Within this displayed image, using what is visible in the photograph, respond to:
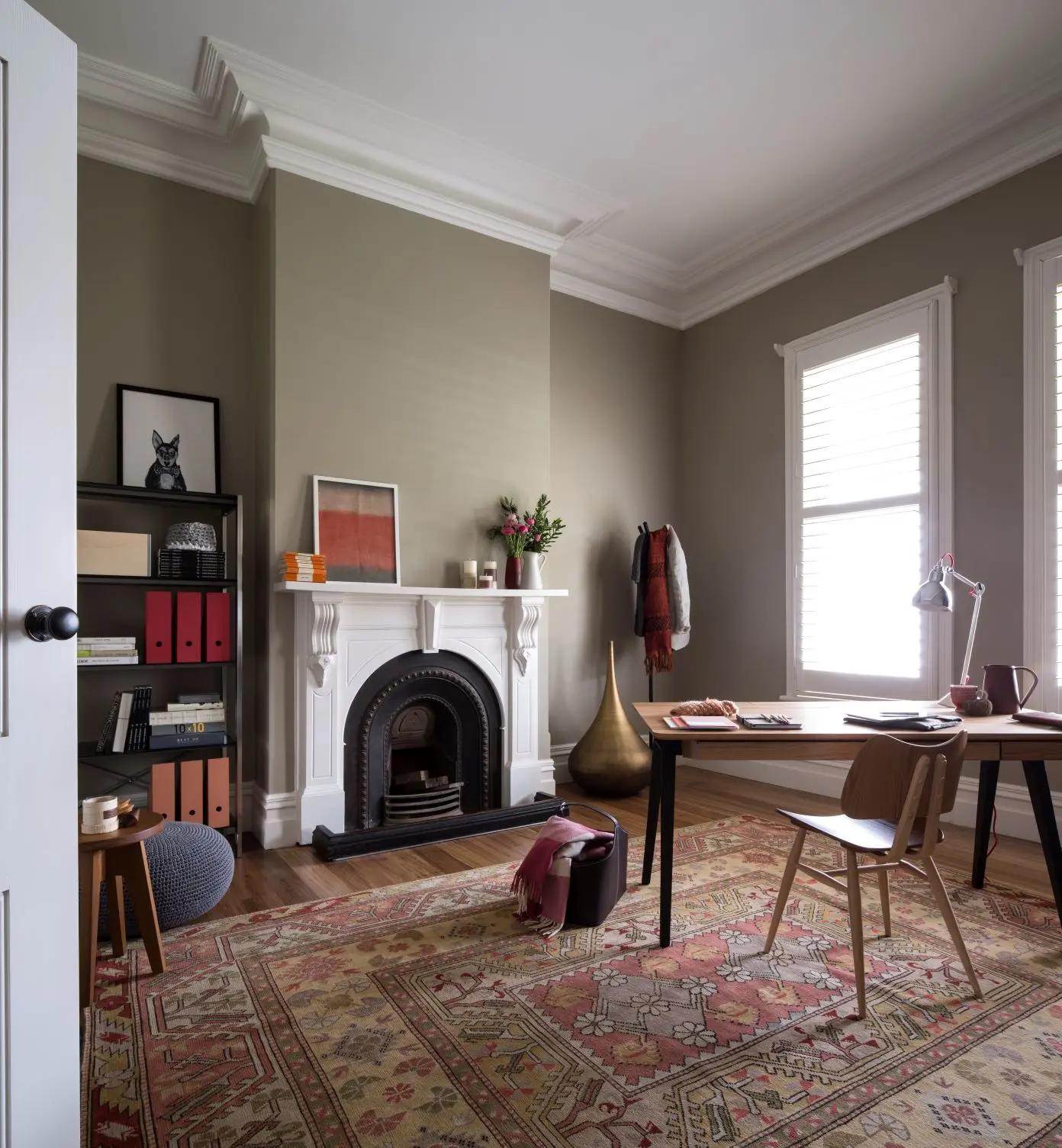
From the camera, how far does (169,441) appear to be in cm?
363

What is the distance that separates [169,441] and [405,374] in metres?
1.20

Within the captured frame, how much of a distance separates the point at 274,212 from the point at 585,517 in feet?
8.33

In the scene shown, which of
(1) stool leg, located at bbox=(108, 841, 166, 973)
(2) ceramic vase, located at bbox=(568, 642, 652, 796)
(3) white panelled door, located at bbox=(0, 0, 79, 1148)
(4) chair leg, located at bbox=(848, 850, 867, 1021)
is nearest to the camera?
(3) white panelled door, located at bbox=(0, 0, 79, 1148)

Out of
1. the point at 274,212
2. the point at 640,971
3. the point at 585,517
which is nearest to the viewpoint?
the point at 640,971

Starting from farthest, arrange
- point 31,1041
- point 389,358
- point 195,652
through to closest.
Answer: point 389,358 → point 195,652 → point 31,1041

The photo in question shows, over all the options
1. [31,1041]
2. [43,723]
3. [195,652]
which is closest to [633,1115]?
[31,1041]

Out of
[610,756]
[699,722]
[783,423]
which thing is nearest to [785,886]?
[699,722]

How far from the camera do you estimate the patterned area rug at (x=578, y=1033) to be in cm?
159

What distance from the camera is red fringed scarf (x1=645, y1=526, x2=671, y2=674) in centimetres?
478

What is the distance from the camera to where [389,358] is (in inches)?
154

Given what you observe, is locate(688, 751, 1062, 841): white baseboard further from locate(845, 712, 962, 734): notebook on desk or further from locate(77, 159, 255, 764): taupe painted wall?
locate(77, 159, 255, 764): taupe painted wall

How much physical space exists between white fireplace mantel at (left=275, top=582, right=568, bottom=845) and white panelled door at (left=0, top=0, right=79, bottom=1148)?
219 cm

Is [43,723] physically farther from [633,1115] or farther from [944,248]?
[944,248]

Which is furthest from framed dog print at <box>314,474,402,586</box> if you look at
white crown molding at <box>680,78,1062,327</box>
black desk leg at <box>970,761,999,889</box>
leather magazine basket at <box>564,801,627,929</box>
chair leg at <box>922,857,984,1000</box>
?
white crown molding at <box>680,78,1062,327</box>
